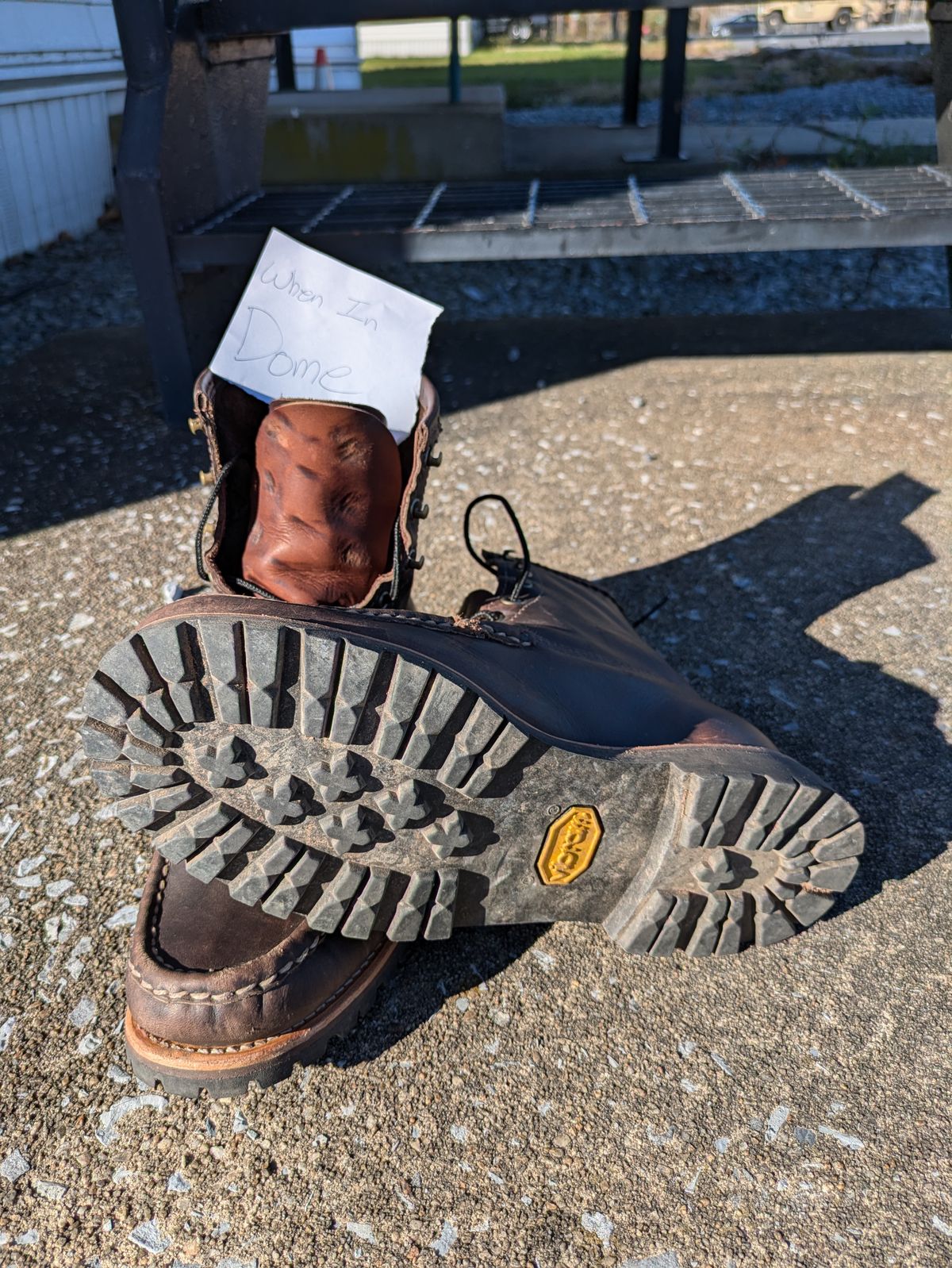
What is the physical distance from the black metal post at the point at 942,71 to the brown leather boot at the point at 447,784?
3.18 meters

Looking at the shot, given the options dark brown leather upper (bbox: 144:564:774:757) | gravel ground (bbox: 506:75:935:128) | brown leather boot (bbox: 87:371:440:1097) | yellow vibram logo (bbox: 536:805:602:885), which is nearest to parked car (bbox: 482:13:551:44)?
gravel ground (bbox: 506:75:935:128)

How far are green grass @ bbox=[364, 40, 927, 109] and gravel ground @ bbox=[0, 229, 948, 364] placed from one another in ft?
23.1

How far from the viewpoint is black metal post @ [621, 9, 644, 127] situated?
668 centimetres

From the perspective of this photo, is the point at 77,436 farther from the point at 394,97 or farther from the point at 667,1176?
the point at 394,97

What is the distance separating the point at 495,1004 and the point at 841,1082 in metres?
0.49

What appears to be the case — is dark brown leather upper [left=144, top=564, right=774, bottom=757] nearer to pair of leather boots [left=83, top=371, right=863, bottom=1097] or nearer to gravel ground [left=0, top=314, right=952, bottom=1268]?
pair of leather boots [left=83, top=371, right=863, bottom=1097]

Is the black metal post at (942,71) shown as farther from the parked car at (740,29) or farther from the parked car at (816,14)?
the parked car at (740,29)

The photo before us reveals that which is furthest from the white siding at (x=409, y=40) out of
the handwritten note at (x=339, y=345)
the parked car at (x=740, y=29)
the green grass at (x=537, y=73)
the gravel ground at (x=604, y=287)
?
the handwritten note at (x=339, y=345)

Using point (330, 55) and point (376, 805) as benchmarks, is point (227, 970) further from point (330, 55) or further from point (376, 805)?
point (330, 55)

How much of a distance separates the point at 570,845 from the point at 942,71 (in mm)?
3766

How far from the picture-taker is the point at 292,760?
119 cm

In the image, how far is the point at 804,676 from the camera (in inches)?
85.4

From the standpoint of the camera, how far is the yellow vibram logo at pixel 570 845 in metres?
1.32

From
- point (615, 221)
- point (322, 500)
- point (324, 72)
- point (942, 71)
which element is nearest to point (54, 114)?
point (615, 221)
